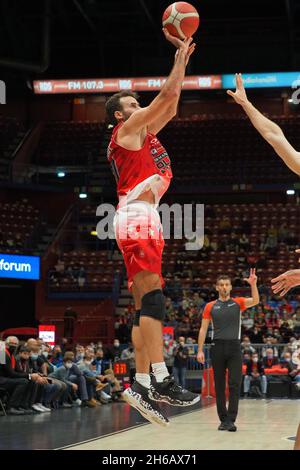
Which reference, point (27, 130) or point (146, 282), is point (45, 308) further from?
point (146, 282)

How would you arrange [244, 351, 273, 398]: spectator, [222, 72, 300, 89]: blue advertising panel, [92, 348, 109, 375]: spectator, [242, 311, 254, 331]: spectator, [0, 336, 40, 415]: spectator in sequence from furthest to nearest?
[222, 72, 300, 89]: blue advertising panel → [242, 311, 254, 331]: spectator → [244, 351, 273, 398]: spectator → [92, 348, 109, 375]: spectator → [0, 336, 40, 415]: spectator

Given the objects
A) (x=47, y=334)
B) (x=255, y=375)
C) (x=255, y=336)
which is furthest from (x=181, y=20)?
(x=255, y=336)

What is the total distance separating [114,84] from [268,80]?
616 centimetres

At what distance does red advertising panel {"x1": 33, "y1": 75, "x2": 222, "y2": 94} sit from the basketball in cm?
2432

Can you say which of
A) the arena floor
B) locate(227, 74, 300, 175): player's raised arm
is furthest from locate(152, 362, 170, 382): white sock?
the arena floor

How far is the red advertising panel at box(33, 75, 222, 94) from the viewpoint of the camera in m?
29.1

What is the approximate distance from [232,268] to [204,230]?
2.60 m

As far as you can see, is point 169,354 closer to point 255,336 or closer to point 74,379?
point 255,336

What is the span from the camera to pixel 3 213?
28.8 m

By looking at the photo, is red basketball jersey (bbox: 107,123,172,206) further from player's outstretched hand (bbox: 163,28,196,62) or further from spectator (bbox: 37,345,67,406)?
spectator (bbox: 37,345,67,406)

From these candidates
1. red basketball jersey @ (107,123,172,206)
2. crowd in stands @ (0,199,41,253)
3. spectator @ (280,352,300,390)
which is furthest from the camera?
crowd in stands @ (0,199,41,253)

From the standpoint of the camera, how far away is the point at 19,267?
24.8 metres
